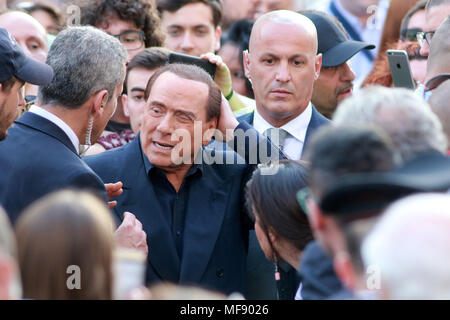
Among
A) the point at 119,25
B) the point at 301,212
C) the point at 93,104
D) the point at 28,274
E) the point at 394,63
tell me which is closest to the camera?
the point at 28,274

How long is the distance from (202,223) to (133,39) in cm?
239

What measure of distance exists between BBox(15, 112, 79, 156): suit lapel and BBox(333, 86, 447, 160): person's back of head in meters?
1.62

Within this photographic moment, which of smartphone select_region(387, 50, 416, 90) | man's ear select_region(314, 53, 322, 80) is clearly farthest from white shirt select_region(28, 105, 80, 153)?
smartphone select_region(387, 50, 416, 90)

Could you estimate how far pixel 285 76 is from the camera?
16.1 ft

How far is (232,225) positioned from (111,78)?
3.42 feet

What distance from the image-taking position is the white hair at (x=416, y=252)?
2008 millimetres

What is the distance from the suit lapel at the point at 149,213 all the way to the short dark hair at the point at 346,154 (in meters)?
1.92

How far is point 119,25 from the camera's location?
Result: 6.11 m

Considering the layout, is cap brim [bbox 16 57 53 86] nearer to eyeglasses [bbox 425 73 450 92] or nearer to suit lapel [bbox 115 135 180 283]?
suit lapel [bbox 115 135 180 283]

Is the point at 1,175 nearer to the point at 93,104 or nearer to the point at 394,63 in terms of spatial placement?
the point at 93,104

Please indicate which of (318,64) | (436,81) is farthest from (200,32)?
(436,81)

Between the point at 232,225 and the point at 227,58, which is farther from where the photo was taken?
the point at 227,58

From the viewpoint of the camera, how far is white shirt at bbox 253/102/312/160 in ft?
15.6
